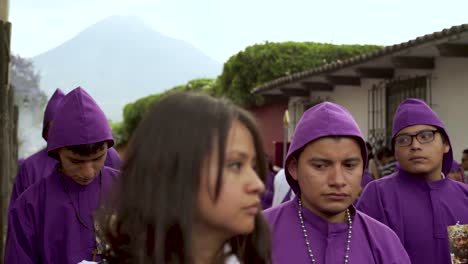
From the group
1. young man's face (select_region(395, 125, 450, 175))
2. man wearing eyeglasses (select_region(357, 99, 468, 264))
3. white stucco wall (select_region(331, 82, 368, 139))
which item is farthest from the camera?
white stucco wall (select_region(331, 82, 368, 139))

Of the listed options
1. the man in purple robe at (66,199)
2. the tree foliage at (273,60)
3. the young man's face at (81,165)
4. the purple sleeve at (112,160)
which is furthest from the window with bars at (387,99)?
the young man's face at (81,165)

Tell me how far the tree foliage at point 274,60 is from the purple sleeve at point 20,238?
16.5 m

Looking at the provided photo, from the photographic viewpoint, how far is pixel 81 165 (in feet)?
16.3

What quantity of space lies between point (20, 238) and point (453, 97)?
840cm

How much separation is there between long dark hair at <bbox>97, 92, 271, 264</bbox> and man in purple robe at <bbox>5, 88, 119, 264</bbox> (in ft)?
8.21

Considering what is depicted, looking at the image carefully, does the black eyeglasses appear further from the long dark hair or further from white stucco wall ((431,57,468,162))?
white stucco wall ((431,57,468,162))

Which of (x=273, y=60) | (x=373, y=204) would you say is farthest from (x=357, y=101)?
(x=373, y=204)

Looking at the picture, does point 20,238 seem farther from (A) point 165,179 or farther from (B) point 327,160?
(A) point 165,179

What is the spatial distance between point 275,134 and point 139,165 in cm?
1875

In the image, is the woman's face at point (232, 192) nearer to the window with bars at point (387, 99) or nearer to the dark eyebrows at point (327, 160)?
the dark eyebrows at point (327, 160)

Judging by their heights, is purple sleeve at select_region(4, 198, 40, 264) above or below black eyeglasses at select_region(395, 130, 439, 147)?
below

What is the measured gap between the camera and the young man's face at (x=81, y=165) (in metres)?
4.93

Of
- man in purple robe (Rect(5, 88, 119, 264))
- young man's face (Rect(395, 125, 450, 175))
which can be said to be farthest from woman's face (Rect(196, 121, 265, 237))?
young man's face (Rect(395, 125, 450, 175))

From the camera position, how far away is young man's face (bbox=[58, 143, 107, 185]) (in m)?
4.93
